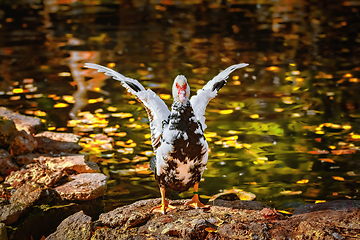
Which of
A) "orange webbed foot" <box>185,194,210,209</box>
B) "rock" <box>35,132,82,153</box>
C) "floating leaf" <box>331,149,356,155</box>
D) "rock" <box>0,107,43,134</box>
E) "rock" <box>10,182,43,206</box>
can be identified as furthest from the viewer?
"rock" <box>0,107,43,134</box>

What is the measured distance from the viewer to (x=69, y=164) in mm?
4707

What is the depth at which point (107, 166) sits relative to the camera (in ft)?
16.9

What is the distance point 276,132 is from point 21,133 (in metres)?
3.28

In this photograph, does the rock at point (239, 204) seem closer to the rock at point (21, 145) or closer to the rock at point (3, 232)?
the rock at point (3, 232)

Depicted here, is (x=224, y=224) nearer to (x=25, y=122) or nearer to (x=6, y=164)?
(x=6, y=164)

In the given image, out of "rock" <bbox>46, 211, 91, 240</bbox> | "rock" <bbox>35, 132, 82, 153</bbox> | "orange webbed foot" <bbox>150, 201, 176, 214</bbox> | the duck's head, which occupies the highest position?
the duck's head

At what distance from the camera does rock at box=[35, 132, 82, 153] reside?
5.35 meters

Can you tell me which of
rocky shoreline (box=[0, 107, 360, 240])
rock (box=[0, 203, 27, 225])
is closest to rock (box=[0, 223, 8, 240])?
rocky shoreline (box=[0, 107, 360, 240])

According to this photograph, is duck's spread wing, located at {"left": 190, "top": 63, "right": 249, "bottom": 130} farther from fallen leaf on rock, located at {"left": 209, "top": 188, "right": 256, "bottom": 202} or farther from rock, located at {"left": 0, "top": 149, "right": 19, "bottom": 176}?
rock, located at {"left": 0, "top": 149, "right": 19, "bottom": 176}

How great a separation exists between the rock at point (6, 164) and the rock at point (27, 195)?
0.62 meters

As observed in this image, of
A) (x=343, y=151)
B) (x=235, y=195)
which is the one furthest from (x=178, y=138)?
(x=343, y=151)

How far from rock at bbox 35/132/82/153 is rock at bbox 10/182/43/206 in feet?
4.15

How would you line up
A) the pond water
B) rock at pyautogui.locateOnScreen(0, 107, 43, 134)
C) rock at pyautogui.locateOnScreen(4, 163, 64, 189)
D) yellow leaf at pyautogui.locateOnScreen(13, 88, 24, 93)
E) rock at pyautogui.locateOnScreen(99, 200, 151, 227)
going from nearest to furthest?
rock at pyautogui.locateOnScreen(99, 200, 151, 227) < rock at pyautogui.locateOnScreen(4, 163, 64, 189) < the pond water < rock at pyautogui.locateOnScreen(0, 107, 43, 134) < yellow leaf at pyautogui.locateOnScreen(13, 88, 24, 93)

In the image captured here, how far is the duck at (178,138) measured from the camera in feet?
10.9
